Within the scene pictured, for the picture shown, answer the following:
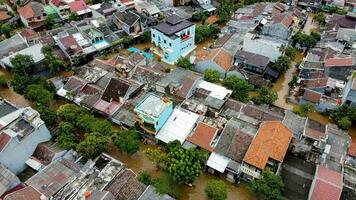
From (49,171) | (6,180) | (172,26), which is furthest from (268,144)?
(172,26)

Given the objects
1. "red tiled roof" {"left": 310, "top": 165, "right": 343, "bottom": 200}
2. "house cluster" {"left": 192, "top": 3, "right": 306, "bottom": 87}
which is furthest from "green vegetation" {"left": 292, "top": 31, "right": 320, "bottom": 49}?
"red tiled roof" {"left": 310, "top": 165, "right": 343, "bottom": 200}

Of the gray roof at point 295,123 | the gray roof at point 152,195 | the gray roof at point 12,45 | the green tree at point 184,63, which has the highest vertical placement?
the gray roof at point 12,45

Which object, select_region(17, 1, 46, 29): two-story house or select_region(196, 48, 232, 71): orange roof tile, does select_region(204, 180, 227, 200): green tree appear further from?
select_region(17, 1, 46, 29): two-story house

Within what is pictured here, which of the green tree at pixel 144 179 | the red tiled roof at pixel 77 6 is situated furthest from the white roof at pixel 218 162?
the red tiled roof at pixel 77 6

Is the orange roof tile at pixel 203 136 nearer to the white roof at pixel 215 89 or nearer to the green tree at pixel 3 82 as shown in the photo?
the white roof at pixel 215 89

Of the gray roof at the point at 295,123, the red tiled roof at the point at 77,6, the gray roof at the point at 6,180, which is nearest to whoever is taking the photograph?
the gray roof at the point at 6,180

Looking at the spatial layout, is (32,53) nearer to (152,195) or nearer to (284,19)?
(152,195)
